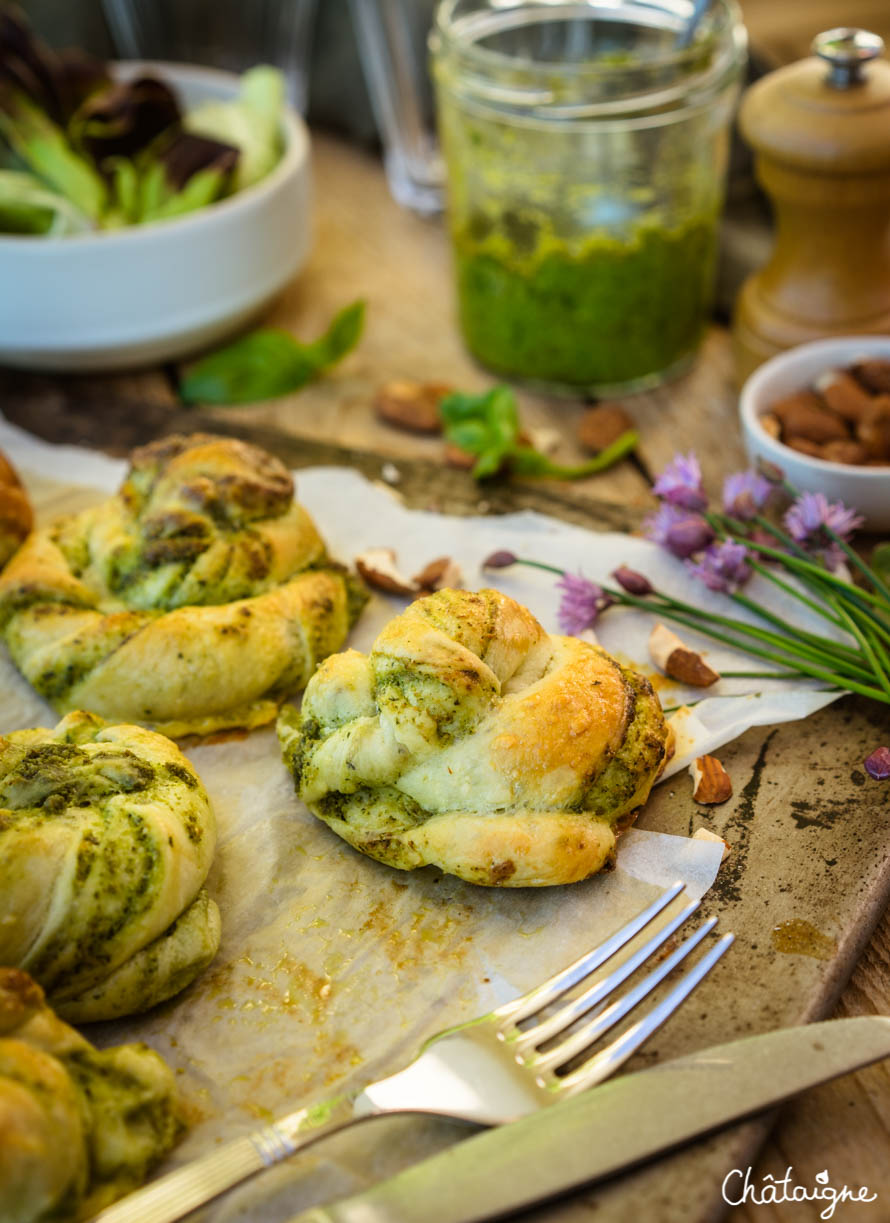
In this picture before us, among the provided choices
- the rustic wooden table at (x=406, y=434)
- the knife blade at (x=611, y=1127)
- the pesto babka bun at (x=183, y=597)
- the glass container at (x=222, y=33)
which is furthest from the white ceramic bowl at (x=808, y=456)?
the glass container at (x=222, y=33)

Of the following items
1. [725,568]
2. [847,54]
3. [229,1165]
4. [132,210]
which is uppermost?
[847,54]

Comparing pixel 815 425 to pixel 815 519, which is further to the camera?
pixel 815 425

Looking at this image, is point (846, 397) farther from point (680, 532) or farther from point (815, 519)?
point (680, 532)

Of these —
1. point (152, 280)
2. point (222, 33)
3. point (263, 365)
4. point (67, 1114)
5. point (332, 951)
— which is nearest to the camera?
point (67, 1114)

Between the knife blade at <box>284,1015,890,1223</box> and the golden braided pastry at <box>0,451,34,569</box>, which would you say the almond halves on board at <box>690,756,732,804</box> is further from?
the golden braided pastry at <box>0,451,34,569</box>

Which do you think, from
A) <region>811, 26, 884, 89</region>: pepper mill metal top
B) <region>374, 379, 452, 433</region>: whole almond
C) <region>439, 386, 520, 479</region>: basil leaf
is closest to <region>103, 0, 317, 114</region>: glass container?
<region>374, 379, 452, 433</region>: whole almond

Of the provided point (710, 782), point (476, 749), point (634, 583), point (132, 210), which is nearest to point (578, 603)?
point (634, 583)
